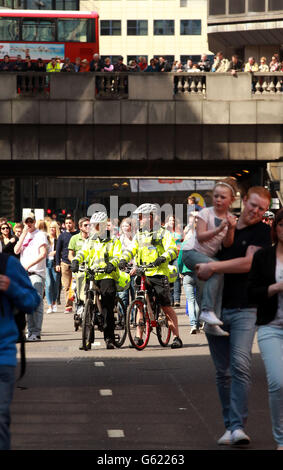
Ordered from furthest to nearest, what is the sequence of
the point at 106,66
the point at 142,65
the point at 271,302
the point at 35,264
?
the point at 142,65 → the point at 106,66 → the point at 35,264 → the point at 271,302

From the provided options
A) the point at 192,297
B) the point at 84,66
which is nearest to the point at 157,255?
the point at 192,297

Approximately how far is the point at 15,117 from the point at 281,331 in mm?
30783

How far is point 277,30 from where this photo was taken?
49.9 m

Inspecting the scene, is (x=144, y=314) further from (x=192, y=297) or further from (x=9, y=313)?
(x=9, y=313)

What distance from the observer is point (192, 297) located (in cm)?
1739

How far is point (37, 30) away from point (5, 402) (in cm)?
3368

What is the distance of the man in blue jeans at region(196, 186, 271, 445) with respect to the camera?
25.3ft

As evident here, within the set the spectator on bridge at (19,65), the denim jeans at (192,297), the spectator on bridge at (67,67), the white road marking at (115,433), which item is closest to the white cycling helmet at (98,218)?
the denim jeans at (192,297)

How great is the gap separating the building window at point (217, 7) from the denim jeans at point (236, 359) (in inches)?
1747

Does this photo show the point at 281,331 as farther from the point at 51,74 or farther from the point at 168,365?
the point at 51,74

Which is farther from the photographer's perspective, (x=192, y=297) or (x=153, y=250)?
(x=192, y=297)

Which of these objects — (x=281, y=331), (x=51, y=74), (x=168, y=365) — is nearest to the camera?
(x=281, y=331)

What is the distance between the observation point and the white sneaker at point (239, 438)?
766 centimetres

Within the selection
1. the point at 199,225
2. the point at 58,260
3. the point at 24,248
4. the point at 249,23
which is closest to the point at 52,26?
the point at 249,23
